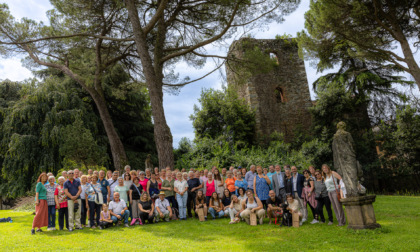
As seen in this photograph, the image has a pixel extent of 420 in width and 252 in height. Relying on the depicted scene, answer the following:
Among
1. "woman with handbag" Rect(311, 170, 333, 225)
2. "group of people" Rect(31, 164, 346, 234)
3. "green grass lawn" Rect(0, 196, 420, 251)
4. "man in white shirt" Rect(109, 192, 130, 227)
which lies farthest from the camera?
"man in white shirt" Rect(109, 192, 130, 227)

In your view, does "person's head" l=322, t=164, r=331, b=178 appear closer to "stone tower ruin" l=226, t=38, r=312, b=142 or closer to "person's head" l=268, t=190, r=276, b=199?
"person's head" l=268, t=190, r=276, b=199

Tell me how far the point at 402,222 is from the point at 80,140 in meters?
12.2

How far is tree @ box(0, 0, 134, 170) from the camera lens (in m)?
12.0

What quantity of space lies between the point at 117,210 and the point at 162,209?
118 centimetres

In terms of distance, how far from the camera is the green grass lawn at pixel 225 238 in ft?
16.3

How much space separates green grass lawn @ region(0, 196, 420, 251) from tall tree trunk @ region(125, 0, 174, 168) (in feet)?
9.27

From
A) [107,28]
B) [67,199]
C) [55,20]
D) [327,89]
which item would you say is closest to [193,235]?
[67,199]

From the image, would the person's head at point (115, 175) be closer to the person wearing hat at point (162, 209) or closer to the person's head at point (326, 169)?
the person wearing hat at point (162, 209)

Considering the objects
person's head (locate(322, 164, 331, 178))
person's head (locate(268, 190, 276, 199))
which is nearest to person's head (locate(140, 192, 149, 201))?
person's head (locate(268, 190, 276, 199))

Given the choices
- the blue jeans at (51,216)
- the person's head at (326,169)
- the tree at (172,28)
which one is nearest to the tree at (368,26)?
the tree at (172,28)

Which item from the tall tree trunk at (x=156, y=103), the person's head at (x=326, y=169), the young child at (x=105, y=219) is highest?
the tall tree trunk at (x=156, y=103)

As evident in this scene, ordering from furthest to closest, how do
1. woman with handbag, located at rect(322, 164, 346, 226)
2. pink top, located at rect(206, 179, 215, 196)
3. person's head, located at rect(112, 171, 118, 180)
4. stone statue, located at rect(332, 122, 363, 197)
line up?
pink top, located at rect(206, 179, 215, 196) < person's head, located at rect(112, 171, 118, 180) < woman with handbag, located at rect(322, 164, 346, 226) < stone statue, located at rect(332, 122, 363, 197)

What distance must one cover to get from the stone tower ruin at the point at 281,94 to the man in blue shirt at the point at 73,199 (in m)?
11.7

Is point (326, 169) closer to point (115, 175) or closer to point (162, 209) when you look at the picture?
point (162, 209)
